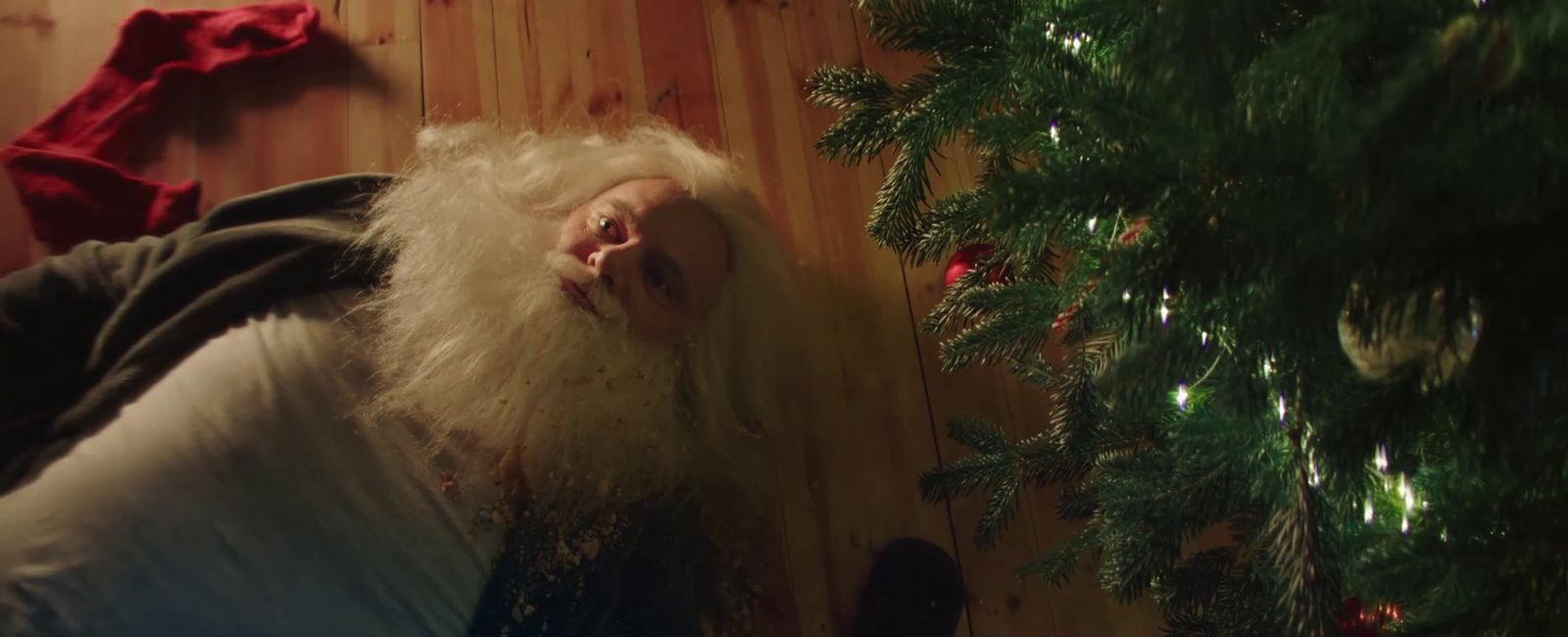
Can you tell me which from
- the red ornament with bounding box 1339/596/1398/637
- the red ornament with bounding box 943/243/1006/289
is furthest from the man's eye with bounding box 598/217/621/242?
the red ornament with bounding box 1339/596/1398/637

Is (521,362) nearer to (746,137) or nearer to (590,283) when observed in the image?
(590,283)

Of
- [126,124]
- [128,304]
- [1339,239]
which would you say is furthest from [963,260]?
[126,124]

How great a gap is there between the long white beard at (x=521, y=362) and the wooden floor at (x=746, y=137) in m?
0.32

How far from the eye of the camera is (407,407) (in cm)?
98

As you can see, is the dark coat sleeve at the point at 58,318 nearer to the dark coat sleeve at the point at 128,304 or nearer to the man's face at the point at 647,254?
the dark coat sleeve at the point at 128,304

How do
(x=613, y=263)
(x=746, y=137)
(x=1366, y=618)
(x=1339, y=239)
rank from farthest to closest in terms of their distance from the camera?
(x=746, y=137)
(x=613, y=263)
(x=1366, y=618)
(x=1339, y=239)

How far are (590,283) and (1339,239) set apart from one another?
736mm

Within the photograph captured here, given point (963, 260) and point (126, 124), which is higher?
point (126, 124)

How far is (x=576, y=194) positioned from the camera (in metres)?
1.04

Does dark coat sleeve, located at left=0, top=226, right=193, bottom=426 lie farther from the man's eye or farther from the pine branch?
the pine branch

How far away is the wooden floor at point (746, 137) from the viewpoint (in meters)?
1.23

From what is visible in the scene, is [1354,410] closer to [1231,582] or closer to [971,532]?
[1231,582]

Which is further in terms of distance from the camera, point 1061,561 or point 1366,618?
point 1061,561

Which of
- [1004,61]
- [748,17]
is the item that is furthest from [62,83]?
[1004,61]
